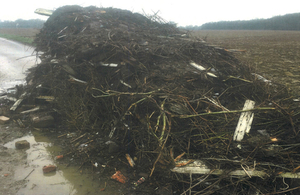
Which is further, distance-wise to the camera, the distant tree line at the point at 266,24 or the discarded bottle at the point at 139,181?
the distant tree line at the point at 266,24

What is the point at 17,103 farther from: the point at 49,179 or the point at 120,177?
the point at 120,177

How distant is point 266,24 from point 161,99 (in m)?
45.6

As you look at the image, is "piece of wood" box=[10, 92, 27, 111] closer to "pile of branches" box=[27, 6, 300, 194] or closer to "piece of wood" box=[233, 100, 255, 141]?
"pile of branches" box=[27, 6, 300, 194]

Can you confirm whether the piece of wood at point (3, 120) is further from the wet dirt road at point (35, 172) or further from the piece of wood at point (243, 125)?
the piece of wood at point (243, 125)

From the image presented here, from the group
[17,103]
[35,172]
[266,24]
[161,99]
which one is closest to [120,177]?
[35,172]

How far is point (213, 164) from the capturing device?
2957 millimetres

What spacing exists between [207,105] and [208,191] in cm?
156

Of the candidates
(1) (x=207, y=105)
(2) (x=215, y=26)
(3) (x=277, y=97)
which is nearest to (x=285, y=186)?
(1) (x=207, y=105)

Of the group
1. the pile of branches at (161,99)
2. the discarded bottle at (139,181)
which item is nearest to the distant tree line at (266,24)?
the pile of branches at (161,99)

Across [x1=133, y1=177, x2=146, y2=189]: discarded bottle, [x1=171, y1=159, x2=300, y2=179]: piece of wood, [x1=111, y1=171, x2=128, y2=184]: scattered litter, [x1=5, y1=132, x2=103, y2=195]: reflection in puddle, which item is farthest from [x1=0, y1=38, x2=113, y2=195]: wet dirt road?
[x1=171, y1=159, x2=300, y2=179]: piece of wood

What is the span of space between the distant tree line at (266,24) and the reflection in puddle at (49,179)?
139ft

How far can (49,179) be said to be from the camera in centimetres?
312

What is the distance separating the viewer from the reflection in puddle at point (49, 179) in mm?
2906

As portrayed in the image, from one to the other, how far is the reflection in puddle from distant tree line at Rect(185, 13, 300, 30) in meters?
42.5
